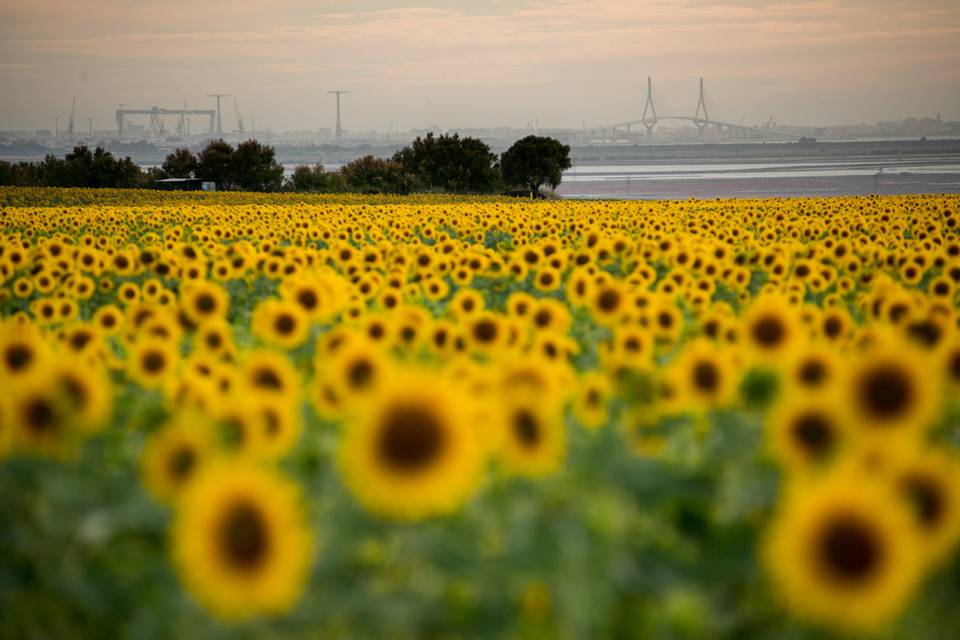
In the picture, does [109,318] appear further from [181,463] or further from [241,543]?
[241,543]

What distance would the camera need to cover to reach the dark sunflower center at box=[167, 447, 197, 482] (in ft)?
9.37

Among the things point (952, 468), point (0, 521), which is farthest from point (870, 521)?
point (0, 521)

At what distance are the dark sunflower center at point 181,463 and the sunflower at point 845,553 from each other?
1.67m

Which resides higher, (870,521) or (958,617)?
(870,521)

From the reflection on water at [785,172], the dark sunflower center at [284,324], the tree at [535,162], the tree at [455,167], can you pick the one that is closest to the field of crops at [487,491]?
the dark sunflower center at [284,324]

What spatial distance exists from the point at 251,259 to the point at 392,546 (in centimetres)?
711

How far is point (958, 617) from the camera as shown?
2.43m

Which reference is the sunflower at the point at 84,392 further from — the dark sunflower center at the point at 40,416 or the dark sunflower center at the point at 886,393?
the dark sunflower center at the point at 886,393

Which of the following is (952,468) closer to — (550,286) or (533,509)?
(533,509)

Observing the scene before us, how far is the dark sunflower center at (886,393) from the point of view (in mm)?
3002

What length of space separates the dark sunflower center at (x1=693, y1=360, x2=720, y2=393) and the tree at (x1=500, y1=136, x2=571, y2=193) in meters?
68.4

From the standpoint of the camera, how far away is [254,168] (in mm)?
69500

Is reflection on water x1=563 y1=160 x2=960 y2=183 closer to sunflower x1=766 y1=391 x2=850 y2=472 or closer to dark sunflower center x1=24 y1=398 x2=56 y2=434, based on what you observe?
sunflower x1=766 y1=391 x2=850 y2=472

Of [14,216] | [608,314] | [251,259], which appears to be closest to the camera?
[608,314]
